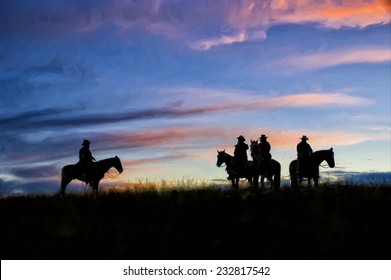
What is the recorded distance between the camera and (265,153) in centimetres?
3014

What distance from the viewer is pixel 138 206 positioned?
35.7ft

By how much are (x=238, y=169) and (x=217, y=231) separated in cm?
2250

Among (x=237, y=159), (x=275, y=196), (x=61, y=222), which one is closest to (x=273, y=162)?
(x=237, y=159)

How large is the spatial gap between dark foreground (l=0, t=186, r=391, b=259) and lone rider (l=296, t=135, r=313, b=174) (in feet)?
61.2

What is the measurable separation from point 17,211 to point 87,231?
13.6 feet

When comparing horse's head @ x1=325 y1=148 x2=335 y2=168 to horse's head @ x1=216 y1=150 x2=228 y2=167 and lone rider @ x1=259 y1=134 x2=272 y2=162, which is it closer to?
lone rider @ x1=259 y1=134 x2=272 y2=162

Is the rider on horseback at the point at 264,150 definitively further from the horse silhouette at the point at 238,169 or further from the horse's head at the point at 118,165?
the horse's head at the point at 118,165

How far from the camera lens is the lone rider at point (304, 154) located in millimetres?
29344

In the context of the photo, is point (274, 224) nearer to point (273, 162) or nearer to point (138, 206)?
point (138, 206)

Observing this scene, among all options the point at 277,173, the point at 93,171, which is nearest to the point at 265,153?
the point at 277,173

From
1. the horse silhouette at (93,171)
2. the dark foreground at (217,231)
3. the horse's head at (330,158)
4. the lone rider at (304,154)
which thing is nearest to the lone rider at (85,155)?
the horse silhouette at (93,171)

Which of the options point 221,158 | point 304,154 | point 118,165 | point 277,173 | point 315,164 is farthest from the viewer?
point 118,165

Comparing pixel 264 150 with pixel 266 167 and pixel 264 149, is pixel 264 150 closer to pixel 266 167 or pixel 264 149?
pixel 264 149

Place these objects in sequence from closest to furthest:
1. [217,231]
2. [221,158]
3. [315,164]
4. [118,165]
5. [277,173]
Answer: [217,231] < [315,164] < [277,173] < [221,158] < [118,165]
